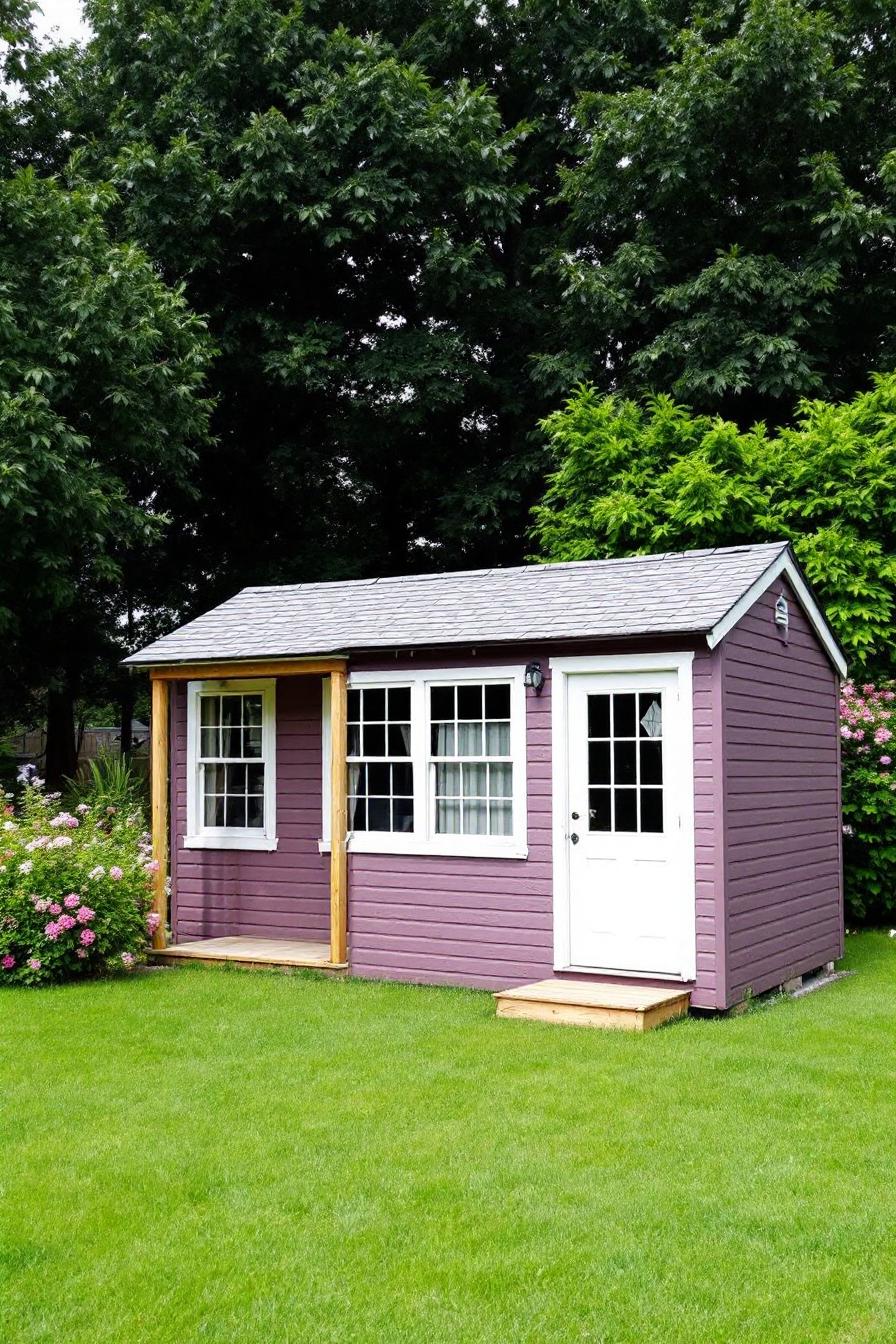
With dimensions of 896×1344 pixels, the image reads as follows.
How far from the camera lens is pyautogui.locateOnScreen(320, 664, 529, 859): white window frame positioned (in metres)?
8.38

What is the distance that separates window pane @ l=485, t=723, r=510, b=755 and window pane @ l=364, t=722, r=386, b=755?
0.93 meters

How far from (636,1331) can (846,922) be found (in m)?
9.24

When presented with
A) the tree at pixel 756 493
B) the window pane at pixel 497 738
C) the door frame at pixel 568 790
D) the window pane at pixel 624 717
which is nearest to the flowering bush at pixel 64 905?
the window pane at pixel 497 738

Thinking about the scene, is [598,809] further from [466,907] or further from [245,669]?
[245,669]

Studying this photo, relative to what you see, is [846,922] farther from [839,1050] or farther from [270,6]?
[270,6]

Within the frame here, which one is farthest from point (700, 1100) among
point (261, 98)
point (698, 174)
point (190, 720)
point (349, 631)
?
point (261, 98)

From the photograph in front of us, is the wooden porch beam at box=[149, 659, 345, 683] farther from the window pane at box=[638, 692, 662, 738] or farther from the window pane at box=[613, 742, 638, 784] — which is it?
the window pane at box=[638, 692, 662, 738]

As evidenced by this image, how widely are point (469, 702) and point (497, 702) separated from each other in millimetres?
237

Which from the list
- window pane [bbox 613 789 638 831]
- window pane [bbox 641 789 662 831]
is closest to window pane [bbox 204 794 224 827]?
window pane [bbox 613 789 638 831]

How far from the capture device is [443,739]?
8.87 meters

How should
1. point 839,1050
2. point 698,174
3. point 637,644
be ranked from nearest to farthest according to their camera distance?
1. point 839,1050
2. point 637,644
3. point 698,174

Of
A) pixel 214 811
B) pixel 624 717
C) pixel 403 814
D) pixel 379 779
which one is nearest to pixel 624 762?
pixel 624 717

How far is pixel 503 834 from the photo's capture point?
855 centimetres

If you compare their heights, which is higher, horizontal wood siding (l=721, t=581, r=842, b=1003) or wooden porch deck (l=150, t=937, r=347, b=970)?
horizontal wood siding (l=721, t=581, r=842, b=1003)
